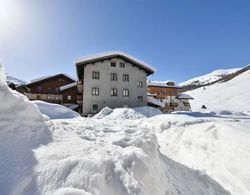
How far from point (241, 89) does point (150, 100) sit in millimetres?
50188

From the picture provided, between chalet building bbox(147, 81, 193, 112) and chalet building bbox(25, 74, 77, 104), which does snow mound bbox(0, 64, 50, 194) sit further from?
chalet building bbox(147, 81, 193, 112)

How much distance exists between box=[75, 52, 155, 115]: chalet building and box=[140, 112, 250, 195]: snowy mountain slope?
1765cm

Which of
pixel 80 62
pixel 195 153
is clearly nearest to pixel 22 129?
pixel 195 153

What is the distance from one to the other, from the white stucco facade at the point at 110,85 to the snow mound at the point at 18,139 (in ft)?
71.1

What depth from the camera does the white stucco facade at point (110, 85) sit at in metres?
25.2

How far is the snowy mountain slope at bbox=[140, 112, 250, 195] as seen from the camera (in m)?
5.20

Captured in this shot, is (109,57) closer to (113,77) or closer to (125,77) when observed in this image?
(113,77)

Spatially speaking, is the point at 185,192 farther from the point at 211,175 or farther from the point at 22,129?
the point at 22,129

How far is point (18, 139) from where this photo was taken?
116 inches

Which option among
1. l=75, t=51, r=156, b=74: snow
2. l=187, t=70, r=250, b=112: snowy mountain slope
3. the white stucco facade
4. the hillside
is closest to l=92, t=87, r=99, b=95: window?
the white stucco facade

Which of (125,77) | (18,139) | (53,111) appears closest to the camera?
(18,139)

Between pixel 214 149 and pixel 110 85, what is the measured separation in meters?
20.6

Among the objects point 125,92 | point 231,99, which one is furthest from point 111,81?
point 231,99

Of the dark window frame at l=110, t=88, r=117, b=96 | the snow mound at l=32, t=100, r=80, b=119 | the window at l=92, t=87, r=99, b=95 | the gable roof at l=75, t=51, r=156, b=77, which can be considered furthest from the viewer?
the dark window frame at l=110, t=88, r=117, b=96
